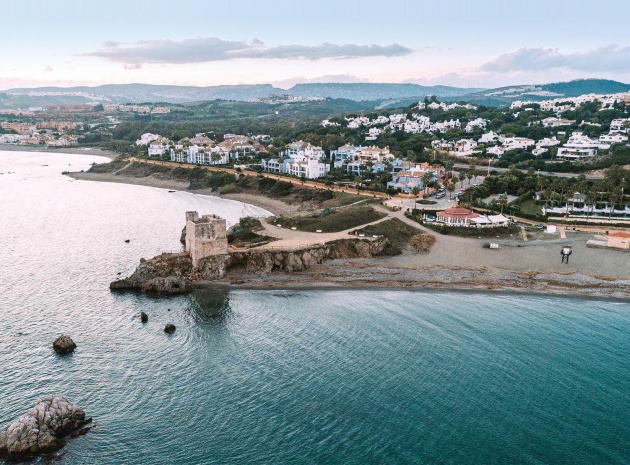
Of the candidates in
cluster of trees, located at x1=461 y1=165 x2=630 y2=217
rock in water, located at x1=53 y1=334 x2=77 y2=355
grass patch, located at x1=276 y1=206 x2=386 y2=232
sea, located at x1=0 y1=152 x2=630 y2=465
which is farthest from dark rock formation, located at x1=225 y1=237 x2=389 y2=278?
cluster of trees, located at x1=461 y1=165 x2=630 y2=217

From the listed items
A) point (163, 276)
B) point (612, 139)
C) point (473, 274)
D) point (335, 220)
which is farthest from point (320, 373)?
point (612, 139)

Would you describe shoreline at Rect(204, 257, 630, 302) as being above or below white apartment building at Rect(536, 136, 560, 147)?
below

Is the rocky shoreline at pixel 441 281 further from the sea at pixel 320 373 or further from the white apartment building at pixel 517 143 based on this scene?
the white apartment building at pixel 517 143

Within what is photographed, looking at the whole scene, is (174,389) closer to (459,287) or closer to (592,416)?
(592,416)

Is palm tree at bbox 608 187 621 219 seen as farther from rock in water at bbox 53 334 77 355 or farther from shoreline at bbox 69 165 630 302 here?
rock in water at bbox 53 334 77 355

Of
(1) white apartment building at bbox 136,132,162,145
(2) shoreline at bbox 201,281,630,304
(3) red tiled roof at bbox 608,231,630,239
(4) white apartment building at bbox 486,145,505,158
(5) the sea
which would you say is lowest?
(5) the sea

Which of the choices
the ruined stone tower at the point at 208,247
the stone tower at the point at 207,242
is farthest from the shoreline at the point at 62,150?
the ruined stone tower at the point at 208,247

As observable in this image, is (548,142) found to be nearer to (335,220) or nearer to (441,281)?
(335,220)
